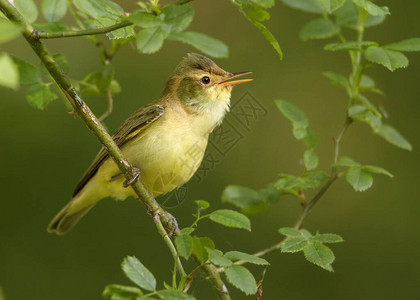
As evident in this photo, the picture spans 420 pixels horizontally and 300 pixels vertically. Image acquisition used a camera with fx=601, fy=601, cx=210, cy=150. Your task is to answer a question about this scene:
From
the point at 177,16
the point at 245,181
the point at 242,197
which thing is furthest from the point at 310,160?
the point at 245,181

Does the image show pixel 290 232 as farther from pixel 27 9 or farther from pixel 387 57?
pixel 27 9

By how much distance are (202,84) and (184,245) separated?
6.12 feet

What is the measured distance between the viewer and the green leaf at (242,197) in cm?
303

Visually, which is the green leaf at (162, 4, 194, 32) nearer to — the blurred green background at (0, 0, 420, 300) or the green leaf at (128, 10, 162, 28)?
the green leaf at (128, 10, 162, 28)


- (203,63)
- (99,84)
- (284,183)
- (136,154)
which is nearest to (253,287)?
(284,183)

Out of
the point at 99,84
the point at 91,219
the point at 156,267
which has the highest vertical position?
→ the point at 99,84

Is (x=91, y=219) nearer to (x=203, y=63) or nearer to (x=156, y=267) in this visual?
(x=156, y=267)

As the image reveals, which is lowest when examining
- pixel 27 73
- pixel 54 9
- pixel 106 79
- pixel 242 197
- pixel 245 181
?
pixel 245 181

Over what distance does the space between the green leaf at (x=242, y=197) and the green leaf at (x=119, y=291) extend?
4.57 ft

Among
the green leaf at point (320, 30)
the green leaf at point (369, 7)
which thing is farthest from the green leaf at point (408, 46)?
the green leaf at point (320, 30)

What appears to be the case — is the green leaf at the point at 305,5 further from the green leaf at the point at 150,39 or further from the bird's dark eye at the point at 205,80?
the green leaf at the point at 150,39

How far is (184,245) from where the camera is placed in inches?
75.0

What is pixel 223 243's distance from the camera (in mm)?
5289

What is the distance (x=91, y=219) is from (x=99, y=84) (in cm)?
280
